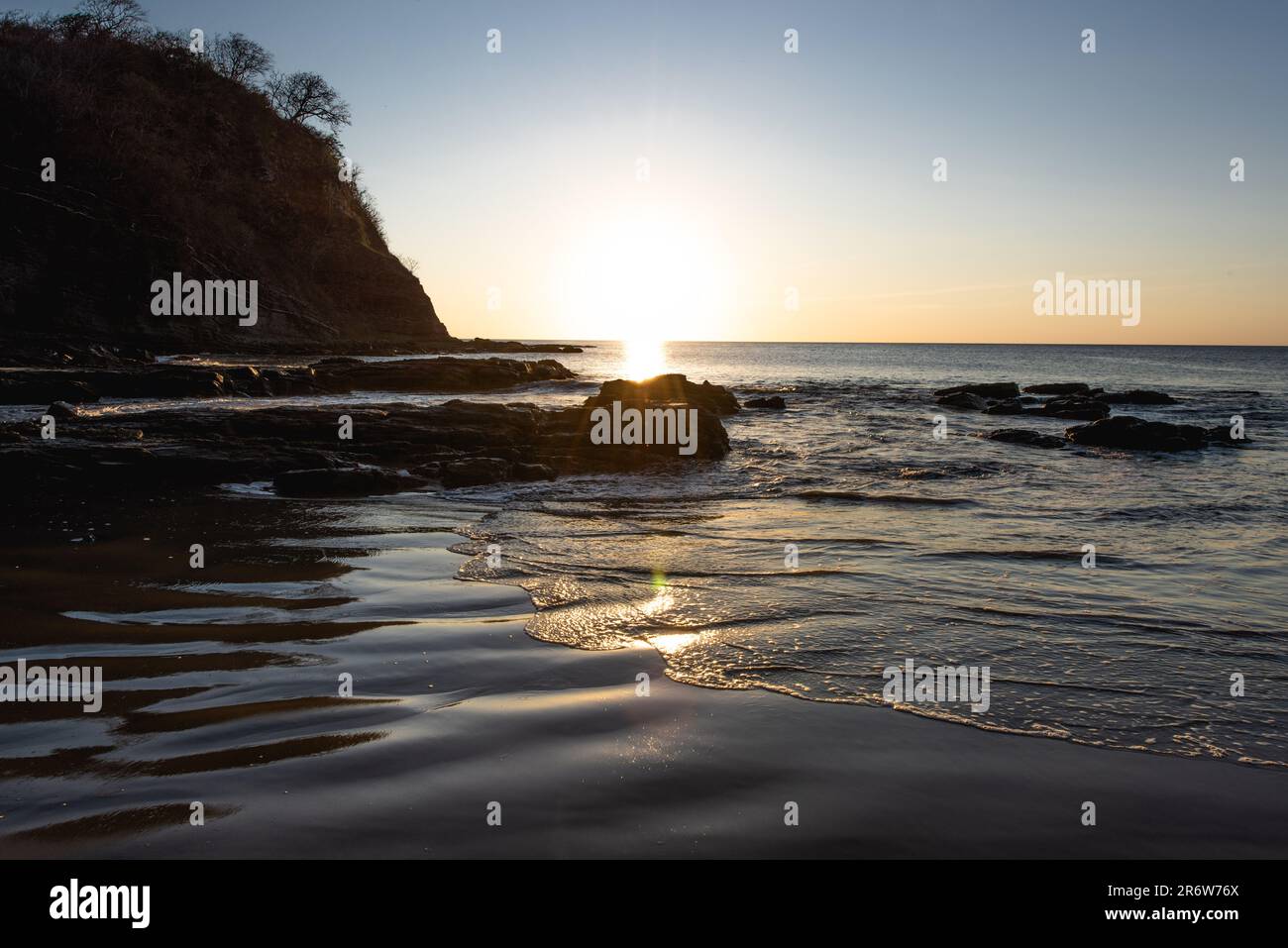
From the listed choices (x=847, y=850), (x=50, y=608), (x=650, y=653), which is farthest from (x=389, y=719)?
(x=50, y=608)

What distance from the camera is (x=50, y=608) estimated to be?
18.0 feet

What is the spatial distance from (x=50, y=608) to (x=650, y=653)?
422 cm

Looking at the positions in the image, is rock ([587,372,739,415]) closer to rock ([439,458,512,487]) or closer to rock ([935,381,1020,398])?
rock ([439,458,512,487])

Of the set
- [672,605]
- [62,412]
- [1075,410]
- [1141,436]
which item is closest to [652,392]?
[1141,436]

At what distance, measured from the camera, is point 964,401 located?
30891mm

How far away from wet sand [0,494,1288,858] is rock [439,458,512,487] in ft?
21.7

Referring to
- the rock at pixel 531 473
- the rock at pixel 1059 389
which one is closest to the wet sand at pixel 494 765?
the rock at pixel 531 473

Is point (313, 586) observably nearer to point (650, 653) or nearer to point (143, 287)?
point (650, 653)

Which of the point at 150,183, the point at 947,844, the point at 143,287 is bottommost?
the point at 947,844

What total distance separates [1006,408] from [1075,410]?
293cm

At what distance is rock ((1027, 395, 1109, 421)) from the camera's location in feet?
83.0

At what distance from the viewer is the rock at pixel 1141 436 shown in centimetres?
1802

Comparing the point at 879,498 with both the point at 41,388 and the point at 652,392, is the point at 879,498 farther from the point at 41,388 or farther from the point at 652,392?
the point at 41,388

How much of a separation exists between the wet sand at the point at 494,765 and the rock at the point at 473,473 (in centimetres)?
663
